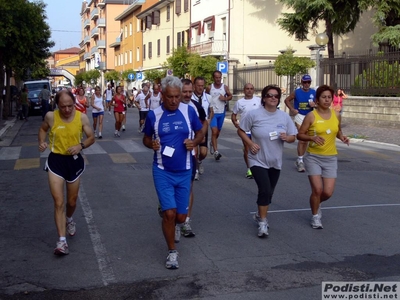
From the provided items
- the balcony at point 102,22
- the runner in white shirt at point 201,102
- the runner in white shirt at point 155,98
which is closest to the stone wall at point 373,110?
the runner in white shirt at point 155,98

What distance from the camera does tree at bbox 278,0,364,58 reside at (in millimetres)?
35469

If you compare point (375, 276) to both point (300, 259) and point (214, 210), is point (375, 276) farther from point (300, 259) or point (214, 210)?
point (214, 210)

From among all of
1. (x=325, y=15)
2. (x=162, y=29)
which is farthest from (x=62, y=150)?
(x=162, y=29)

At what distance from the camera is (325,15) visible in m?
36.2

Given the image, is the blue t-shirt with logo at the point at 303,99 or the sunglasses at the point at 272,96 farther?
the blue t-shirt with logo at the point at 303,99

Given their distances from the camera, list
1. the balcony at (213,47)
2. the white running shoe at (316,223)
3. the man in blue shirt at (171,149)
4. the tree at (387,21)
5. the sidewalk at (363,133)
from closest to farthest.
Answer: the man in blue shirt at (171,149) < the white running shoe at (316,223) < the sidewalk at (363,133) < the tree at (387,21) < the balcony at (213,47)

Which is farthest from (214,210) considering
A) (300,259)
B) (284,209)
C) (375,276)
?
(375,276)

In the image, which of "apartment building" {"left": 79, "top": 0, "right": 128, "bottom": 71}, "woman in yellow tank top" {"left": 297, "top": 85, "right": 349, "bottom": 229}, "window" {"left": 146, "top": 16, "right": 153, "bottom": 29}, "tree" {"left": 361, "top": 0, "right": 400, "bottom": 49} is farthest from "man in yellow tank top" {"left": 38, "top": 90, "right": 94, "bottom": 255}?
"apartment building" {"left": 79, "top": 0, "right": 128, "bottom": 71}

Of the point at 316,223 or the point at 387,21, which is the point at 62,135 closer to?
the point at 316,223

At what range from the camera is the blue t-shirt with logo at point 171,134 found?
5.98 m

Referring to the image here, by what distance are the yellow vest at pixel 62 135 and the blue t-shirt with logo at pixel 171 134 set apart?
1.03 m

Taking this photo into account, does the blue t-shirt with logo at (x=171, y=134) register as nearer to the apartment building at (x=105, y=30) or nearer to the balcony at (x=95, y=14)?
the apartment building at (x=105, y=30)

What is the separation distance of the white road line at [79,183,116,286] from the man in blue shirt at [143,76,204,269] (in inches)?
22.9

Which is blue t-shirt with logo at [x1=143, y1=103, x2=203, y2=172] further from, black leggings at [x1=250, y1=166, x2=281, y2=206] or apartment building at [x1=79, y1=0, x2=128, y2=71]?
apartment building at [x1=79, y1=0, x2=128, y2=71]
